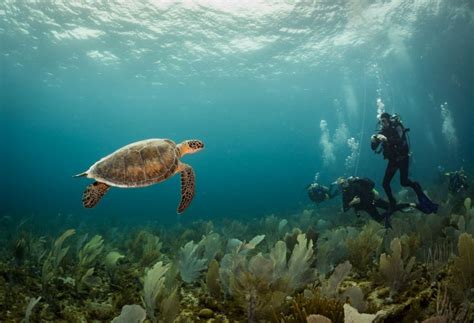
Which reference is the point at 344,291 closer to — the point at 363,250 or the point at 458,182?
the point at 363,250

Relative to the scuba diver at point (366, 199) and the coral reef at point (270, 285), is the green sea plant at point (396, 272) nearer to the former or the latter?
the coral reef at point (270, 285)

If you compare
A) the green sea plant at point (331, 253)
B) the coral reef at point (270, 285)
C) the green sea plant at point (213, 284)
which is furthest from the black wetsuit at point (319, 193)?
the green sea plant at point (213, 284)

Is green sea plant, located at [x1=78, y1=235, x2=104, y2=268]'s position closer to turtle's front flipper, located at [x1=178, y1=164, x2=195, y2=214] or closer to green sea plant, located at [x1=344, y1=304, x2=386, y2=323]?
turtle's front flipper, located at [x1=178, y1=164, x2=195, y2=214]

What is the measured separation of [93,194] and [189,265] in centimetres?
183

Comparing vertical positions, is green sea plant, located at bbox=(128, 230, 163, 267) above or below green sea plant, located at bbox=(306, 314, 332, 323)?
below

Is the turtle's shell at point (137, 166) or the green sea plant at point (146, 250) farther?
the green sea plant at point (146, 250)

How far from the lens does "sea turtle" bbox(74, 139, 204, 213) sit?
4758 millimetres

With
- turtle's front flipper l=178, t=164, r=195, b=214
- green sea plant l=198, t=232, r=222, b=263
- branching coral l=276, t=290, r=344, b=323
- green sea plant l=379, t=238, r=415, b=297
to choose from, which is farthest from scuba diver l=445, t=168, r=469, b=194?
branching coral l=276, t=290, r=344, b=323

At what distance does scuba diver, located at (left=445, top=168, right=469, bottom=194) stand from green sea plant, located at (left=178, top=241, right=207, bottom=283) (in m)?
10.5

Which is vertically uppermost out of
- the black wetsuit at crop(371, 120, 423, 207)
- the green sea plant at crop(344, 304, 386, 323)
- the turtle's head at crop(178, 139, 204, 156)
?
the turtle's head at crop(178, 139, 204, 156)

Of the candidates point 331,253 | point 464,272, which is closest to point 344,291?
point 464,272

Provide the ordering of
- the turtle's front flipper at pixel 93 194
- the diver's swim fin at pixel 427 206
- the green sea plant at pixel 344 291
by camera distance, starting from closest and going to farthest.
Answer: the green sea plant at pixel 344 291 < the turtle's front flipper at pixel 93 194 < the diver's swim fin at pixel 427 206

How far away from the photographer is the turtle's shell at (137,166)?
475 cm

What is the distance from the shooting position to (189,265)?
16.0 feet
